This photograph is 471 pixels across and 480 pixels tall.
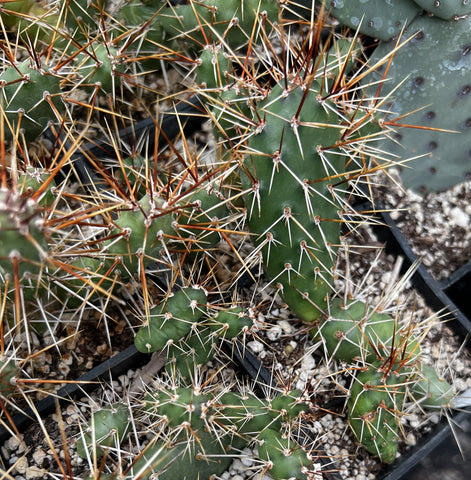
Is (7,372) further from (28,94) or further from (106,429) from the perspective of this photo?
(28,94)

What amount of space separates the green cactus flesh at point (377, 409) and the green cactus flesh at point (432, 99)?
59cm

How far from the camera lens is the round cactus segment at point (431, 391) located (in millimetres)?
1340

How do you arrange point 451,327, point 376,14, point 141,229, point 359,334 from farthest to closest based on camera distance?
point 451,327 → point 376,14 → point 359,334 → point 141,229

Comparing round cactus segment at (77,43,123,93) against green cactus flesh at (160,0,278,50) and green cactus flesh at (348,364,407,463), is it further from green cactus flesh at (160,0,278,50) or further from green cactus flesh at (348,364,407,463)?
green cactus flesh at (348,364,407,463)

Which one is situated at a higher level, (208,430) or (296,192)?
(296,192)

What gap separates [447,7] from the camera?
4.48ft

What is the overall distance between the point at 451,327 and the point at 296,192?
2.47 ft

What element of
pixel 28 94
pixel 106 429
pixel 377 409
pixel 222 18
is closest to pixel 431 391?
pixel 377 409

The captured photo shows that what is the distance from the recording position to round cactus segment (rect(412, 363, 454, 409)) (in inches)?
52.7

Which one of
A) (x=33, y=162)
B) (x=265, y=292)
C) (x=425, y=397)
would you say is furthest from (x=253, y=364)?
(x=33, y=162)

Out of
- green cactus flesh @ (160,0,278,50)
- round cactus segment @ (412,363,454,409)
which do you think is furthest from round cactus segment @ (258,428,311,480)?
green cactus flesh @ (160,0,278,50)

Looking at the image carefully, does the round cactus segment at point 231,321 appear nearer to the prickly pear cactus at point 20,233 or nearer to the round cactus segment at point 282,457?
the round cactus segment at point 282,457

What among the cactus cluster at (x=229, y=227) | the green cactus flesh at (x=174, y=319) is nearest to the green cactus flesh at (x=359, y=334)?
the cactus cluster at (x=229, y=227)

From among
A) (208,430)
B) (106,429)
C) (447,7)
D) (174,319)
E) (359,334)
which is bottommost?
(106,429)
